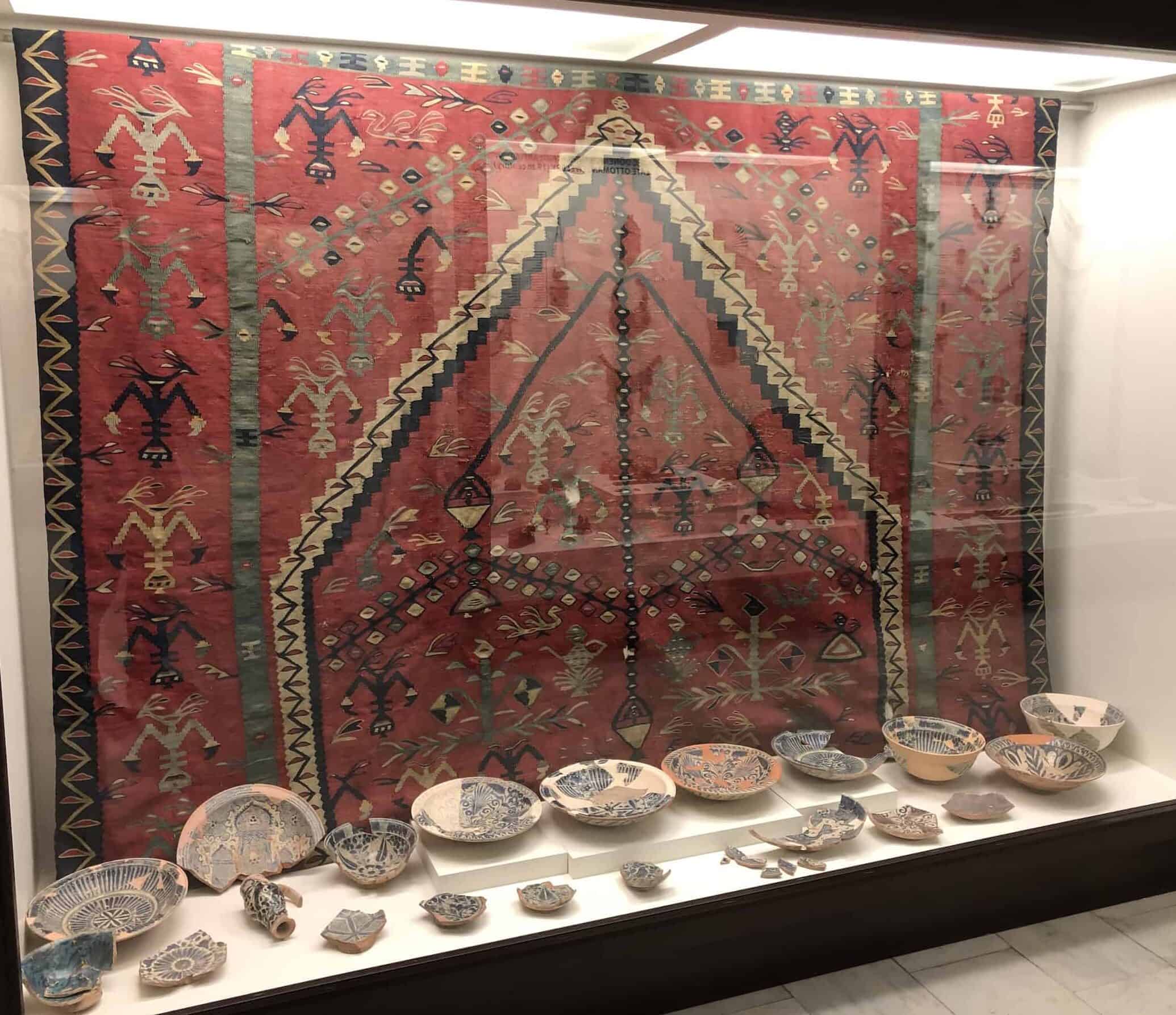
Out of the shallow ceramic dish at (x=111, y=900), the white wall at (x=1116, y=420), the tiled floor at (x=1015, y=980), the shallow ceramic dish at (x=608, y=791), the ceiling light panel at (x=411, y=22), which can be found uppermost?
the ceiling light panel at (x=411, y=22)

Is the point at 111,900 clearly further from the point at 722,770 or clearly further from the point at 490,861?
the point at 722,770

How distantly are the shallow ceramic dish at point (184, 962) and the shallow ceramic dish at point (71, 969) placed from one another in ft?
0.26

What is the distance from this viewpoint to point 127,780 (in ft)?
7.27

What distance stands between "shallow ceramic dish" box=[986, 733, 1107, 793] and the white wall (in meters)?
0.18

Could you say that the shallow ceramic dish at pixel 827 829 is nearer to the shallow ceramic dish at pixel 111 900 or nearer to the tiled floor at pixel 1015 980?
the tiled floor at pixel 1015 980

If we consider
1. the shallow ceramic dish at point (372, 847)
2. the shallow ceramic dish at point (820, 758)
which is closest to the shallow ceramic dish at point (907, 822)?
the shallow ceramic dish at point (820, 758)

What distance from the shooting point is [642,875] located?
2.38 metres

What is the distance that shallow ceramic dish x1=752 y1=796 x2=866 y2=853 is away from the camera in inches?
99.2

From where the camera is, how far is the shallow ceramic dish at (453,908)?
2207 mm

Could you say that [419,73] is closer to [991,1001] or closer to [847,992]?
[847,992]

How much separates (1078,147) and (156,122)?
2.24 metres

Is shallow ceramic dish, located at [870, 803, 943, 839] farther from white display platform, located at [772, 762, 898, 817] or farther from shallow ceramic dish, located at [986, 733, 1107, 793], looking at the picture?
shallow ceramic dish, located at [986, 733, 1107, 793]

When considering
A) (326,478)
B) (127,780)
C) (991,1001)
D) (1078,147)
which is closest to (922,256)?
(1078,147)

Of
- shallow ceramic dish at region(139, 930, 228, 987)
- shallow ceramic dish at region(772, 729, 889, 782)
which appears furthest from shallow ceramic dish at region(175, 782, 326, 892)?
shallow ceramic dish at region(772, 729, 889, 782)
